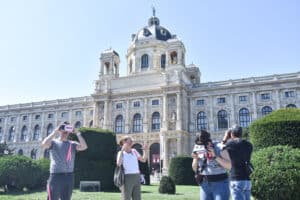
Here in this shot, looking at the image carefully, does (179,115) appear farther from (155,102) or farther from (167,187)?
(167,187)

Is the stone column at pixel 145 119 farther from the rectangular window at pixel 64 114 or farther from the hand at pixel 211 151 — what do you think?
the hand at pixel 211 151

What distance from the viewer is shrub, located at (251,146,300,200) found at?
1016 centimetres

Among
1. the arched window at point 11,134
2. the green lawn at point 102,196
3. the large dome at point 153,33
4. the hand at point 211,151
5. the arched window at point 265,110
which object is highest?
the large dome at point 153,33

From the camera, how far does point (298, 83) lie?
4297 cm

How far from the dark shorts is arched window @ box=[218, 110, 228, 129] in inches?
1631

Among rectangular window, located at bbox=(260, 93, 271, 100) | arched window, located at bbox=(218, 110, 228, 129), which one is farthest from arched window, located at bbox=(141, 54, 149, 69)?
rectangular window, located at bbox=(260, 93, 271, 100)

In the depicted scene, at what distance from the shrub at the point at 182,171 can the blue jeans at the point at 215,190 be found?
23259 millimetres

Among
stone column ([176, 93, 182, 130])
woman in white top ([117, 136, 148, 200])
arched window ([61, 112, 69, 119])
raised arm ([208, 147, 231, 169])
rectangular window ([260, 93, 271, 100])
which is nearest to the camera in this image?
raised arm ([208, 147, 231, 169])

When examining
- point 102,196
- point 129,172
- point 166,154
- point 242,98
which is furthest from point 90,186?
point 242,98

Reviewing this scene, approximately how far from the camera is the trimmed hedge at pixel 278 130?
13.2 meters

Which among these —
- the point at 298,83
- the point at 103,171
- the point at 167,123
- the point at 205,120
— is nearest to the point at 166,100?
the point at 167,123

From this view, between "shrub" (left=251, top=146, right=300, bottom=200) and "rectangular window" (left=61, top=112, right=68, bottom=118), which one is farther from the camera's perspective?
"rectangular window" (left=61, top=112, right=68, bottom=118)

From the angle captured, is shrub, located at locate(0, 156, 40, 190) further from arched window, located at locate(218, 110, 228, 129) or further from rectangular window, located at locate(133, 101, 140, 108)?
arched window, located at locate(218, 110, 228, 129)

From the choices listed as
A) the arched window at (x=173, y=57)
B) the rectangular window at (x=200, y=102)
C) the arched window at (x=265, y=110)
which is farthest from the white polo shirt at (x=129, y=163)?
the arched window at (x=173, y=57)
